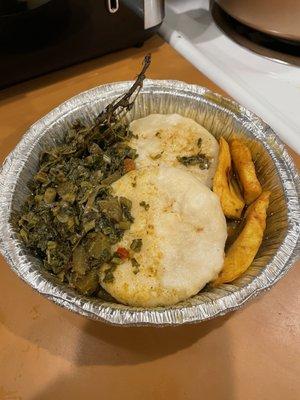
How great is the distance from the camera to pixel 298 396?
0.68m

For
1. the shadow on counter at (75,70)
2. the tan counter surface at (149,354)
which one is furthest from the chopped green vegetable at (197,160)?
the shadow on counter at (75,70)

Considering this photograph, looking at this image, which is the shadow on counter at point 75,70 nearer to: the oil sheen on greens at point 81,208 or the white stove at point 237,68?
the white stove at point 237,68

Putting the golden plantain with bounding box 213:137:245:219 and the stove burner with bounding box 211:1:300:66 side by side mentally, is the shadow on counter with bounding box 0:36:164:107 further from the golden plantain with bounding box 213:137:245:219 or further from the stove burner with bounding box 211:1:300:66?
the golden plantain with bounding box 213:137:245:219

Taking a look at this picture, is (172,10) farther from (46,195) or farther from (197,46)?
(46,195)

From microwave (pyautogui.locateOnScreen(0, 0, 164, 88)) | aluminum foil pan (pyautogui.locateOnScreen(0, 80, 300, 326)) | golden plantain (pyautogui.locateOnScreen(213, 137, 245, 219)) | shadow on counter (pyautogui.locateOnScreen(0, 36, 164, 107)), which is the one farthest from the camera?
shadow on counter (pyautogui.locateOnScreen(0, 36, 164, 107))

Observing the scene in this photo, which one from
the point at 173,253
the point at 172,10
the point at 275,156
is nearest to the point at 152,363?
the point at 173,253

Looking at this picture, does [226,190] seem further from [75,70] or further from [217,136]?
[75,70]

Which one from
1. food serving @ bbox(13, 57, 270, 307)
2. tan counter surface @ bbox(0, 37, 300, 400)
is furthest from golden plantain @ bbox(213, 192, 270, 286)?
tan counter surface @ bbox(0, 37, 300, 400)

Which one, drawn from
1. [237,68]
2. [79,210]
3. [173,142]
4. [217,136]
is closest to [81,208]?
[79,210]

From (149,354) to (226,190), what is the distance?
314 millimetres

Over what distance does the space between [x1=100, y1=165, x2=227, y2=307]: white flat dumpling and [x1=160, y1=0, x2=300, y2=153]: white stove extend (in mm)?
420

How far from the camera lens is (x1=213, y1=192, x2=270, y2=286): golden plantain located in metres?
0.69

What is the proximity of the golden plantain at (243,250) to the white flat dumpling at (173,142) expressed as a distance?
0.12 m

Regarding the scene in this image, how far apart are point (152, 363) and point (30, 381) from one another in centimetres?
20
